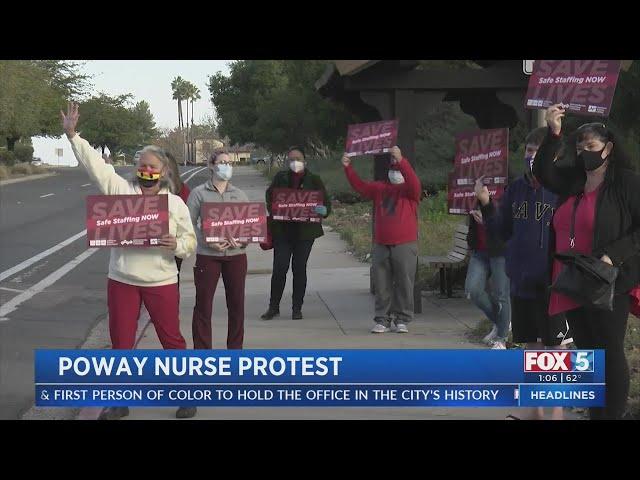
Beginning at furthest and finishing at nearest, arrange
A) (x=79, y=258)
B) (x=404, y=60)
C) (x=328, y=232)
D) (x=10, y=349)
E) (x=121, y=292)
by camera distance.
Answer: (x=328, y=232)
(x=79, y=258)
(x=404, y=60)
(x=10, y=349)
(x=121, y=292)

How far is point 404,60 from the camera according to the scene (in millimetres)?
10609

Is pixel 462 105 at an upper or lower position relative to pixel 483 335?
upper

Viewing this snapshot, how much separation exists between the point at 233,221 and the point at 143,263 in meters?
1.27

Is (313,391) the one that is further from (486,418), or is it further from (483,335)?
(483,335)

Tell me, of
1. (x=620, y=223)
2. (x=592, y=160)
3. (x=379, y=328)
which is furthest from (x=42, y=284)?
(x=620, y=223)

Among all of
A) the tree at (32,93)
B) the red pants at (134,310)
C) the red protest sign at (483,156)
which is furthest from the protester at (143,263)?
the tree at (32,93)

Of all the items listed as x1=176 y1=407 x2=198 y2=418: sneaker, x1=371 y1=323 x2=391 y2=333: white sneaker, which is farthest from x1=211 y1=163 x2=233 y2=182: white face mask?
x1=371 y1=323 x2=391 y2=333: white sneaker

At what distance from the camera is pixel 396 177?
975 centimetres

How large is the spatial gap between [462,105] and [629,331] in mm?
4020

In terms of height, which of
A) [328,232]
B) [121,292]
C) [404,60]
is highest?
[404,60]

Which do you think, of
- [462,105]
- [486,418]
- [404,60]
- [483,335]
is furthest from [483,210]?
[462,105]

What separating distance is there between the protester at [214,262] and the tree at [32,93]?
46171 millimetres

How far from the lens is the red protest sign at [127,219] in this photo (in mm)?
6426

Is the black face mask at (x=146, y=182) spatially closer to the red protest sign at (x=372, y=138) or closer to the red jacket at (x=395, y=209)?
the red jacket at (x=395, y=209)
